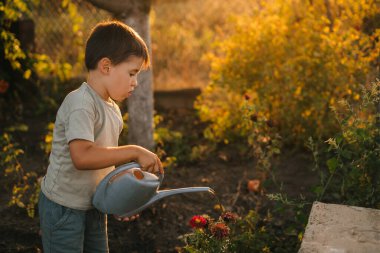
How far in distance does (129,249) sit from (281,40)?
220 centimetres

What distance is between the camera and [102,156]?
2182 mm

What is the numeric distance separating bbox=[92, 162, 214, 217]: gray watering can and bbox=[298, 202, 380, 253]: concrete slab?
0.46 m

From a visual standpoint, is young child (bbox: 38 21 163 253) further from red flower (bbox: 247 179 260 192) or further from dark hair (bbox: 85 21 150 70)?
red flower (bbox: 247 179 260 192)

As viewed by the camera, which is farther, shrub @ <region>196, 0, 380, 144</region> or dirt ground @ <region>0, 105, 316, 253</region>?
shrub @ <region>196, 0, 380, 144</region>

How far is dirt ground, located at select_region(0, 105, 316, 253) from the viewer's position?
3336mm

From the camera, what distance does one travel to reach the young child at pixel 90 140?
219 centimetres

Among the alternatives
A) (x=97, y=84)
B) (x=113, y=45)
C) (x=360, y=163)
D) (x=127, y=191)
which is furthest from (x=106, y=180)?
(x=360, y=163)

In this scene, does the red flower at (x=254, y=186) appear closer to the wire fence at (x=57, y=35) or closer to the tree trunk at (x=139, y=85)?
the tree trunk at (x=139, y=85)

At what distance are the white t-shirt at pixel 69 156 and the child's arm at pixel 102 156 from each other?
0.09m

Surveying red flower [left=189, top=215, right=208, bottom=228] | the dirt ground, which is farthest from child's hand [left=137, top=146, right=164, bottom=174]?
the dirt ground

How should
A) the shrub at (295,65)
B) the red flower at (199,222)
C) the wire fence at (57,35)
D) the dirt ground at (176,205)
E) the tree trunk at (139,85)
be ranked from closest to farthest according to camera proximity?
the red flower at (199,222) → the dirt ground at (176,205) → the tree trunk at (139,85) → the shrub at (295,65) → the wire fence at (57,35)

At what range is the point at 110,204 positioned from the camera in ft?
7.32

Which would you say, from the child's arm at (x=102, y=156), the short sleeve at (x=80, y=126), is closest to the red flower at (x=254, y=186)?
the child's arm at (x=102, y=156)

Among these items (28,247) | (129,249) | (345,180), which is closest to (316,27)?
(345,180)
